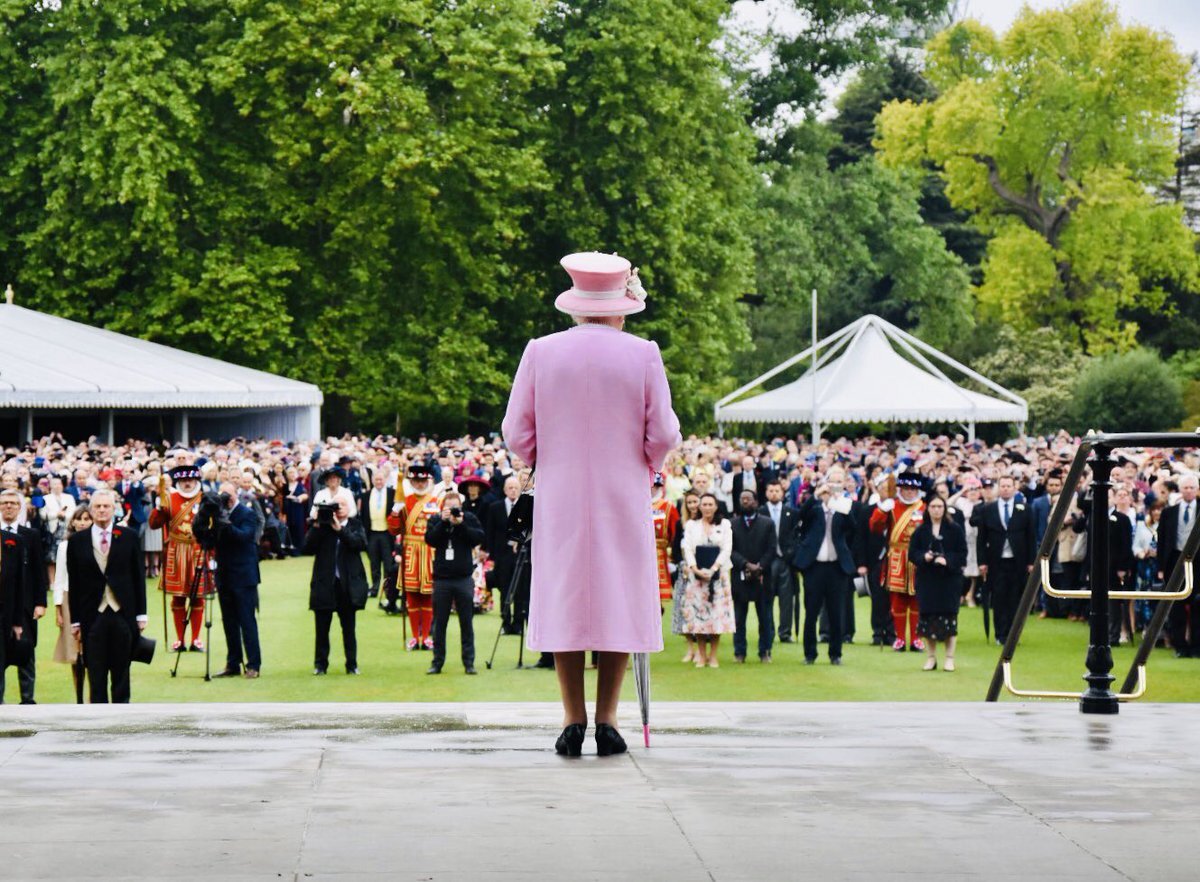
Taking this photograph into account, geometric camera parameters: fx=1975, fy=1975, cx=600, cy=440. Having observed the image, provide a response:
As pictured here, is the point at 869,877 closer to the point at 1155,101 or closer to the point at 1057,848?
the point at 1057,848

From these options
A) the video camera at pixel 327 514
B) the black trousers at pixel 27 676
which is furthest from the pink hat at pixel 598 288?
the video camera at pixel 327 514

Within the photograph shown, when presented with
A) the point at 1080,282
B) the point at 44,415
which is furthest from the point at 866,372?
the point at 1080,282

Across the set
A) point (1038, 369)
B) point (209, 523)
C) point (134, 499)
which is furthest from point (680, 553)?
point (1038, 369)

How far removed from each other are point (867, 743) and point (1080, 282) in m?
60.3

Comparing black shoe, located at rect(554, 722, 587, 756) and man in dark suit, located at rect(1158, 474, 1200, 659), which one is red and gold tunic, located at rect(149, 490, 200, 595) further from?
black shoe, located at rect(554, 722, 587, 756)

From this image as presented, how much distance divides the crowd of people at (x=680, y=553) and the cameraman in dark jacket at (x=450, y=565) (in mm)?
18

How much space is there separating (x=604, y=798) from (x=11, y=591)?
353 inches

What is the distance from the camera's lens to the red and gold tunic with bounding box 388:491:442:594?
18.2 m

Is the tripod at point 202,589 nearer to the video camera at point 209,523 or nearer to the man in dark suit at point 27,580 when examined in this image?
the video camera at point 209,523

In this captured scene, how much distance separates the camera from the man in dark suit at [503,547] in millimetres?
19406

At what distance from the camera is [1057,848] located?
5.11 m

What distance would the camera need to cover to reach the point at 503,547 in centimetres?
1961

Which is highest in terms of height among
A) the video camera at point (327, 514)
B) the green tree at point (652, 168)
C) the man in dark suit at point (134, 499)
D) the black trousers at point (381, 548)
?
the green tree at point (652, 168)

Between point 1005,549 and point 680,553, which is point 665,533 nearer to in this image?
point 680,553
